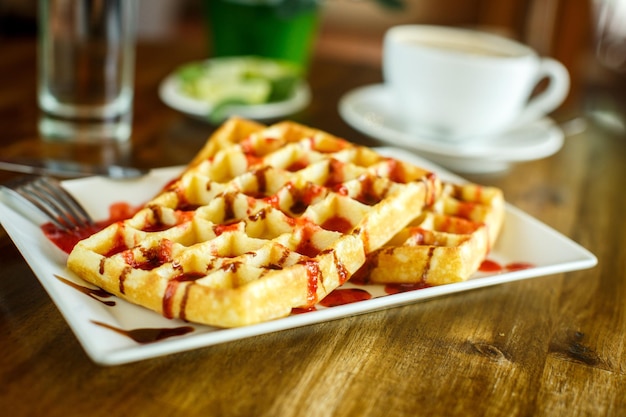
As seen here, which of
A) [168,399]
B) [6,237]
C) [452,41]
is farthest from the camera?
[452,41]

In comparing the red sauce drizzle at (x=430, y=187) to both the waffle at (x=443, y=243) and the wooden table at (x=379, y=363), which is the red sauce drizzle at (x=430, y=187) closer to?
the waffle at (x=443, y=243)

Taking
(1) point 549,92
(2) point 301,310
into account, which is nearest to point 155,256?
(2) point 301,310

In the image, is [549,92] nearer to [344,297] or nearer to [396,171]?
[396,171]

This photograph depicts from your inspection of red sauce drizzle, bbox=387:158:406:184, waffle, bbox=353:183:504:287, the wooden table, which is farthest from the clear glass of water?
waffle, bbox=353:183:504:287

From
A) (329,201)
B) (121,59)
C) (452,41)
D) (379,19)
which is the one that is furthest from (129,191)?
(379,19)

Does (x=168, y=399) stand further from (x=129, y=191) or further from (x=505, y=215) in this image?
(x=505, y=215)

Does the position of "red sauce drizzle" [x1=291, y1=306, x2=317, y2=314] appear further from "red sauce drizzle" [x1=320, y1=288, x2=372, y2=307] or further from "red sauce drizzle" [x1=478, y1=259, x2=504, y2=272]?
"red sauce drizzle" [x1=478, y1=259, x2=504, y2=272]
